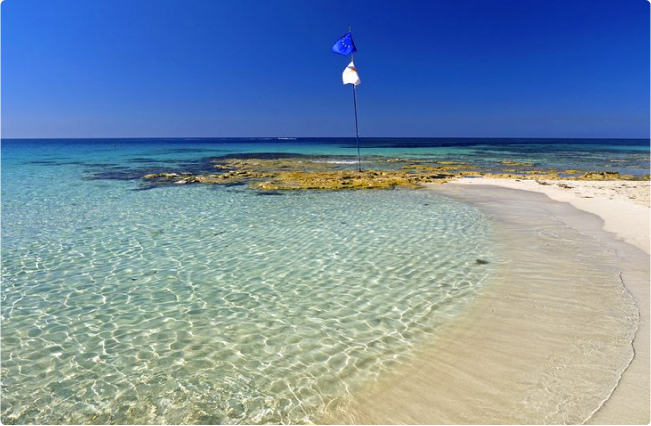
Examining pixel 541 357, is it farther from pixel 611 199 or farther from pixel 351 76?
pixel 351 76

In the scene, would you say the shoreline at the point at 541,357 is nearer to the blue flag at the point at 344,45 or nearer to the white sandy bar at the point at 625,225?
the white sandy bar at the point at 625,225

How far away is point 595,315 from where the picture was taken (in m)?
6.76

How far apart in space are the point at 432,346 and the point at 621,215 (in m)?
13.9

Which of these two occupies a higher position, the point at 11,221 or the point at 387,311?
the point at 11,221

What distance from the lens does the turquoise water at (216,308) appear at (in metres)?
4.91

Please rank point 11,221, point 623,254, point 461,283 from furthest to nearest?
point 11,221, point 623,254, point 461,283

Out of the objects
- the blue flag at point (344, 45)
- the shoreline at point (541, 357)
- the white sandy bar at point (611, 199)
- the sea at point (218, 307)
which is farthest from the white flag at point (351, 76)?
the shoreline at point (541, 357)

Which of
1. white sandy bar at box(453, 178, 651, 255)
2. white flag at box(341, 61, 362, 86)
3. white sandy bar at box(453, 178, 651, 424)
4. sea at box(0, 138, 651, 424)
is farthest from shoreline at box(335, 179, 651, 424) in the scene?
white flag at box(341, 61, 362, 86)

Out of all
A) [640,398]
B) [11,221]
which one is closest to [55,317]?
[640,398]

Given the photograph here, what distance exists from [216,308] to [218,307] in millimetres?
52

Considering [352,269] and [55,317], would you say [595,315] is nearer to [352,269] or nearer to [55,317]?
[352,269]

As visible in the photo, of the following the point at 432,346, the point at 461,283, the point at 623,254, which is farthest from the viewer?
the point at 623,254

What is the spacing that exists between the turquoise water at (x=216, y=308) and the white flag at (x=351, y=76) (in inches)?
580

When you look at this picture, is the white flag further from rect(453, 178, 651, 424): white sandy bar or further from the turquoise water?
the turquoise water
